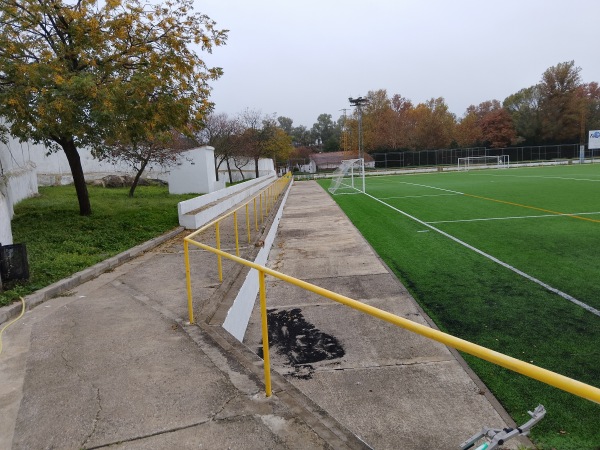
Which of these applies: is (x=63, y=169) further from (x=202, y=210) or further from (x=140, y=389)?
(x=140, y=389)

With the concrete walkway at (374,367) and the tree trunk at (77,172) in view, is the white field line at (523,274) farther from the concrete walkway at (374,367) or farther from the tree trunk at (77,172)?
the tree trunk at (77,172)

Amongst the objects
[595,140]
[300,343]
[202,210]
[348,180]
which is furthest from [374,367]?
[595,140]

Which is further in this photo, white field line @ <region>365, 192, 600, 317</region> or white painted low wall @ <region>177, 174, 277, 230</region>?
white painted low wall @ <region>177, 174, 277, 230</region>

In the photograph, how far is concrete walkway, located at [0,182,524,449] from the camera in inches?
128

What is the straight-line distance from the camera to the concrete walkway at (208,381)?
3256mm

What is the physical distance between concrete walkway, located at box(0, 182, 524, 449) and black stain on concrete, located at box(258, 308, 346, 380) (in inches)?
1.3

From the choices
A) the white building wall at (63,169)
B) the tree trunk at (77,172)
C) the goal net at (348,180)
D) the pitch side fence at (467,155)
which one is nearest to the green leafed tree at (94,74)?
the tree trunk at (77,172)

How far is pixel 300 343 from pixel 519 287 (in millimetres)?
3936

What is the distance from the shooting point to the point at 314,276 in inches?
362

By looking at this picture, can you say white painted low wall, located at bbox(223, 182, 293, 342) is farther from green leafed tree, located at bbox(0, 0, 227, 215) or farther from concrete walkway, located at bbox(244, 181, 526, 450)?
green leafed tree, located at bbox(0, 0, 227, 215)

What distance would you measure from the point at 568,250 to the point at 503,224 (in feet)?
12.3

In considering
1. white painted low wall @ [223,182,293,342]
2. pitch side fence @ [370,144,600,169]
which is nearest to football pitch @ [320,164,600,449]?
white painted low wall @ [223,182,293,342]

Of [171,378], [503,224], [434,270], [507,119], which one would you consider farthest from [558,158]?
[171,378]

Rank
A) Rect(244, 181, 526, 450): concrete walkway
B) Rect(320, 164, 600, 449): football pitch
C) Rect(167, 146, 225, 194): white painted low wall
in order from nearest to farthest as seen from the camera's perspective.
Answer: Rect(244, 181, 526, 450): concrete walkway → Rect(320, 164, 600, 449): football pitch → Rect(167, 146, 225, 194): white painted low wall
